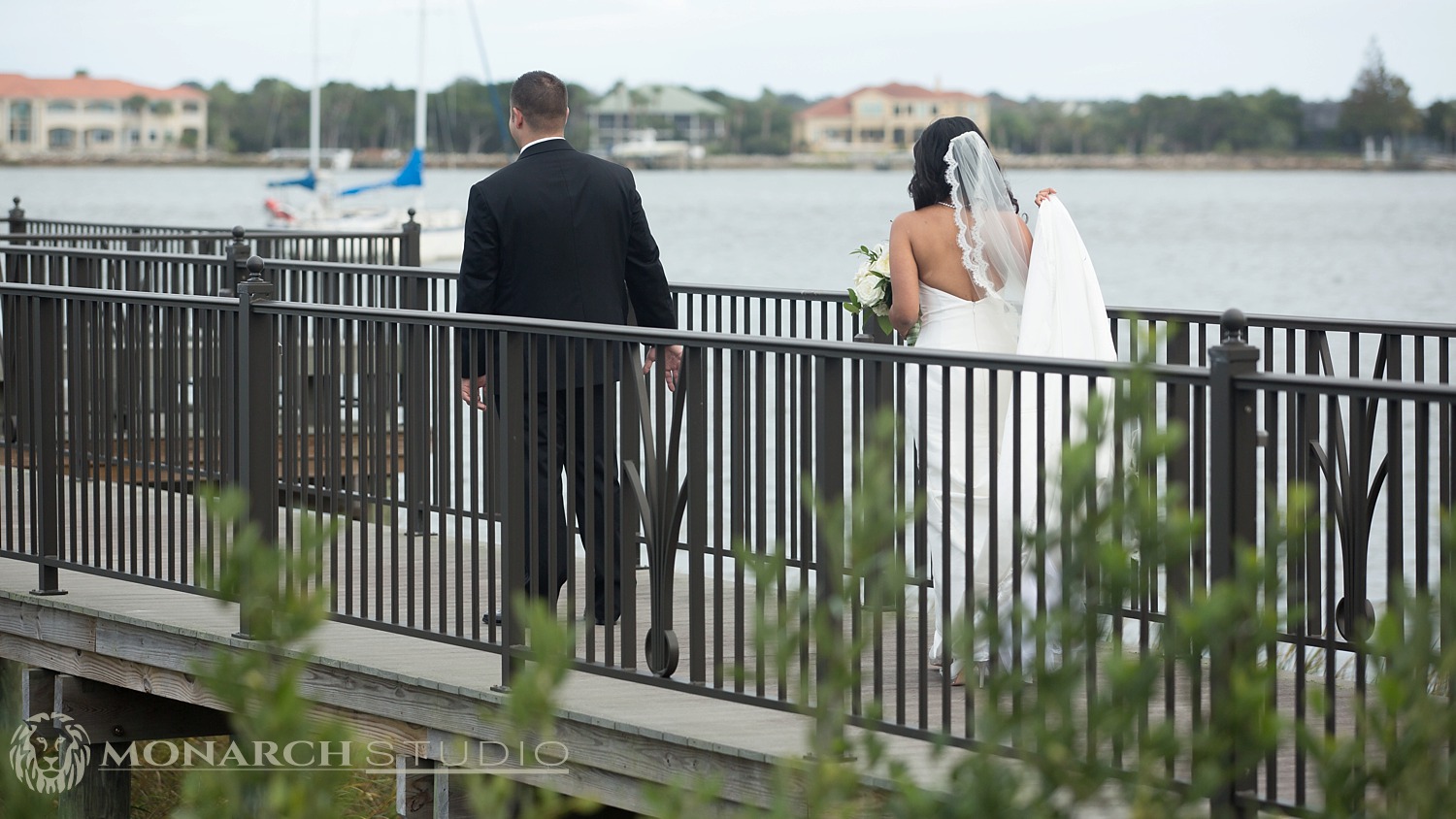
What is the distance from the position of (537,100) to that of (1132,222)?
3542 inches

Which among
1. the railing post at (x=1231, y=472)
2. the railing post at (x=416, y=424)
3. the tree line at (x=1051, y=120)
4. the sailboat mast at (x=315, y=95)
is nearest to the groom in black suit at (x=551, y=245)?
the railing post at (x=416, y=424)

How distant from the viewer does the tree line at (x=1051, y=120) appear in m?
119

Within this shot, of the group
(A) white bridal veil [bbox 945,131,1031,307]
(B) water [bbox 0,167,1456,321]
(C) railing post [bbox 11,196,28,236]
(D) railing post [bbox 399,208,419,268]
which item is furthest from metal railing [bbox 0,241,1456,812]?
(B) water [bbox 0,167,1456,321]

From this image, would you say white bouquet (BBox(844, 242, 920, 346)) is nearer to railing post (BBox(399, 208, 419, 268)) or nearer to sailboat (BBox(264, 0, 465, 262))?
railing post (BBox(399, 208, 419, 268))

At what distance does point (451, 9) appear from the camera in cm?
5953

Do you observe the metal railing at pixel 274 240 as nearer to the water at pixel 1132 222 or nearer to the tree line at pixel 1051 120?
the water at pixel 1132 222

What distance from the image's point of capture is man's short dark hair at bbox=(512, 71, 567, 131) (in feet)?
19.9

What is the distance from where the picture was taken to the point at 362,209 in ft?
253

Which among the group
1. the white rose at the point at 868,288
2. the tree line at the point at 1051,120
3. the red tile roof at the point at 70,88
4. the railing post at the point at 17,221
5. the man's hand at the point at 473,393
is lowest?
the man's hand at the point at 473,393

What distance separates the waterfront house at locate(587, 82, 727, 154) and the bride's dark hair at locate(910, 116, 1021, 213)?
12968 cm

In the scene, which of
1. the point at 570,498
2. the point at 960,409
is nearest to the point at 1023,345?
the point at 960,409

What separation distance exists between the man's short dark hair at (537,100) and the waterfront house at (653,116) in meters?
129

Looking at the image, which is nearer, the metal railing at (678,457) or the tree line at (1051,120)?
the metal railing at (678,457)

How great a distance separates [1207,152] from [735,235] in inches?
3124
